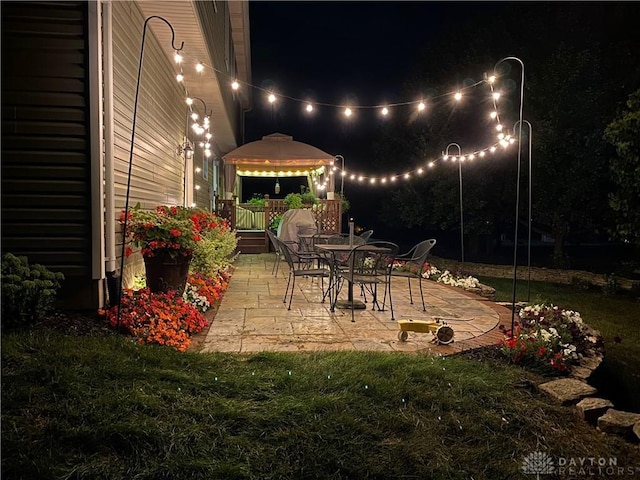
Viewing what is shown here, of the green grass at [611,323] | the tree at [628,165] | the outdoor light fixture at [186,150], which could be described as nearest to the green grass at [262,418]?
the green grass at [611,323]

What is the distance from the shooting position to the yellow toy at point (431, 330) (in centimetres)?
381

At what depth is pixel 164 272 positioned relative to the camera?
4516mm

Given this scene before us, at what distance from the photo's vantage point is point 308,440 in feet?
7.56

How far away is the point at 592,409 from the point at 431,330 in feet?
4.77

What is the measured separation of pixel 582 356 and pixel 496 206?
Answer: 11453 millimetres

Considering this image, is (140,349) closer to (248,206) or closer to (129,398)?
(129,398)

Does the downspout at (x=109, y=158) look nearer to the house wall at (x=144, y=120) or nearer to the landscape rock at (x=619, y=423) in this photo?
the house wall at (x=144, y=120)

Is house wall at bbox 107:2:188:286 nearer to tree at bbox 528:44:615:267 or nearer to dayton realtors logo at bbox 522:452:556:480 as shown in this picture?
dayton realtors logo at bbox 522:452:556:480

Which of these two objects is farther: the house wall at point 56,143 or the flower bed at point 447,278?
the flower bed at point 447,278

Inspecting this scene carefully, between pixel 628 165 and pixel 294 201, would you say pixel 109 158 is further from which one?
pixel 628 165

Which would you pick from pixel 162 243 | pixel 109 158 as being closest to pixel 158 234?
pixel 162 243

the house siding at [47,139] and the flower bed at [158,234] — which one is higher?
the house siding at [47,139]

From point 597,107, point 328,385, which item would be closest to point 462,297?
point 328,385

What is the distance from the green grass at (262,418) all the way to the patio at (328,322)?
51 cm
